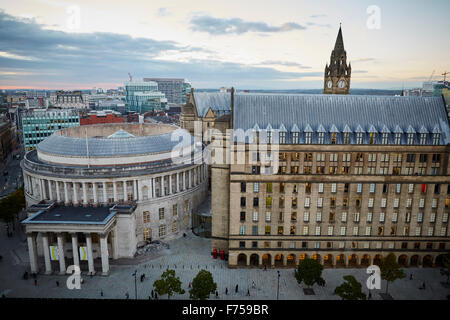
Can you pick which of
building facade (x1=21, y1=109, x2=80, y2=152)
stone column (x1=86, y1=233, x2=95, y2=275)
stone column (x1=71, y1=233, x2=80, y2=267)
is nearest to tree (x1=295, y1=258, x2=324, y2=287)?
stone column (x1=86, y1=233, x2=95, y2=275)

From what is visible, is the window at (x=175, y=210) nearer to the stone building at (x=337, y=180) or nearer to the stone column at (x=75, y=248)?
the stone building at (x=337, y=180)

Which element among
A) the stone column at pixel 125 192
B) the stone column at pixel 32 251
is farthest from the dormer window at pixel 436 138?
the stone column at pixel 32 251

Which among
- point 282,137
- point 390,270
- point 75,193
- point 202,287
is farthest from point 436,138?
point 75,193

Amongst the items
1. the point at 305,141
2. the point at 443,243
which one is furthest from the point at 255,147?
the point at 443,243

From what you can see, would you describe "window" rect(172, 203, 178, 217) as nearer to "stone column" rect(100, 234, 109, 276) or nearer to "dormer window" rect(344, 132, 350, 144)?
"stone column" rect(100, 234, 109, 276)

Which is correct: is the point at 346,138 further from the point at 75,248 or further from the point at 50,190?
the point at 50,190
